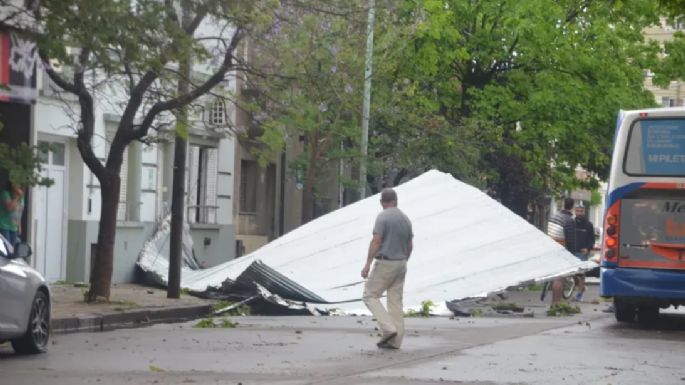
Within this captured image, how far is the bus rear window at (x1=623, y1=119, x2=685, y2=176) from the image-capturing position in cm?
2144

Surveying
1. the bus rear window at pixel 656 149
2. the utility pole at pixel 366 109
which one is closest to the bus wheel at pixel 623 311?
the bus rear window at pixel 656 149

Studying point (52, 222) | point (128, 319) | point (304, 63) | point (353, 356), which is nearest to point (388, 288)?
point (353, 356)

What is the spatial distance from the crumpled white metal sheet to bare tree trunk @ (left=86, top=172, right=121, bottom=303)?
3.75 meters

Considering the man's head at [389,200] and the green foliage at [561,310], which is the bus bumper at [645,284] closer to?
the green foliage at [561,310]

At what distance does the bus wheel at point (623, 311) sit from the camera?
22422 mm

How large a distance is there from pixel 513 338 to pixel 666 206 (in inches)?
147

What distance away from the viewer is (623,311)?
22656 millimetres

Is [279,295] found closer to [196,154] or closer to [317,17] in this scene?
[317,17]

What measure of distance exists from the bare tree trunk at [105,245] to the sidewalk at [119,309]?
235 mm

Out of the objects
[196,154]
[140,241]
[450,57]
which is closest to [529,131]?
[450,57]

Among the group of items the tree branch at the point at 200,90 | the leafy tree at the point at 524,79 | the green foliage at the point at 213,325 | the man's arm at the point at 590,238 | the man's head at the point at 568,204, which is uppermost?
the leafy tree at the point at 524,79

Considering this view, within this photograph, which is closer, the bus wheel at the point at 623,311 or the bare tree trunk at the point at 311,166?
the bus wheel at the point at 623,311

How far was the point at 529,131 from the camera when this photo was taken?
44.3m

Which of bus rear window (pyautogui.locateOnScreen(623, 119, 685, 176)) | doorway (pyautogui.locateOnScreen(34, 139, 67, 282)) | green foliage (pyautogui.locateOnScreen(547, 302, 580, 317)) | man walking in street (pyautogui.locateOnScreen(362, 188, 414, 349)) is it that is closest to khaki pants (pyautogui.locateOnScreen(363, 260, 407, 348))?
man walking in street (pyautogui.locateOnScreen(362, 188, 414, 349))
